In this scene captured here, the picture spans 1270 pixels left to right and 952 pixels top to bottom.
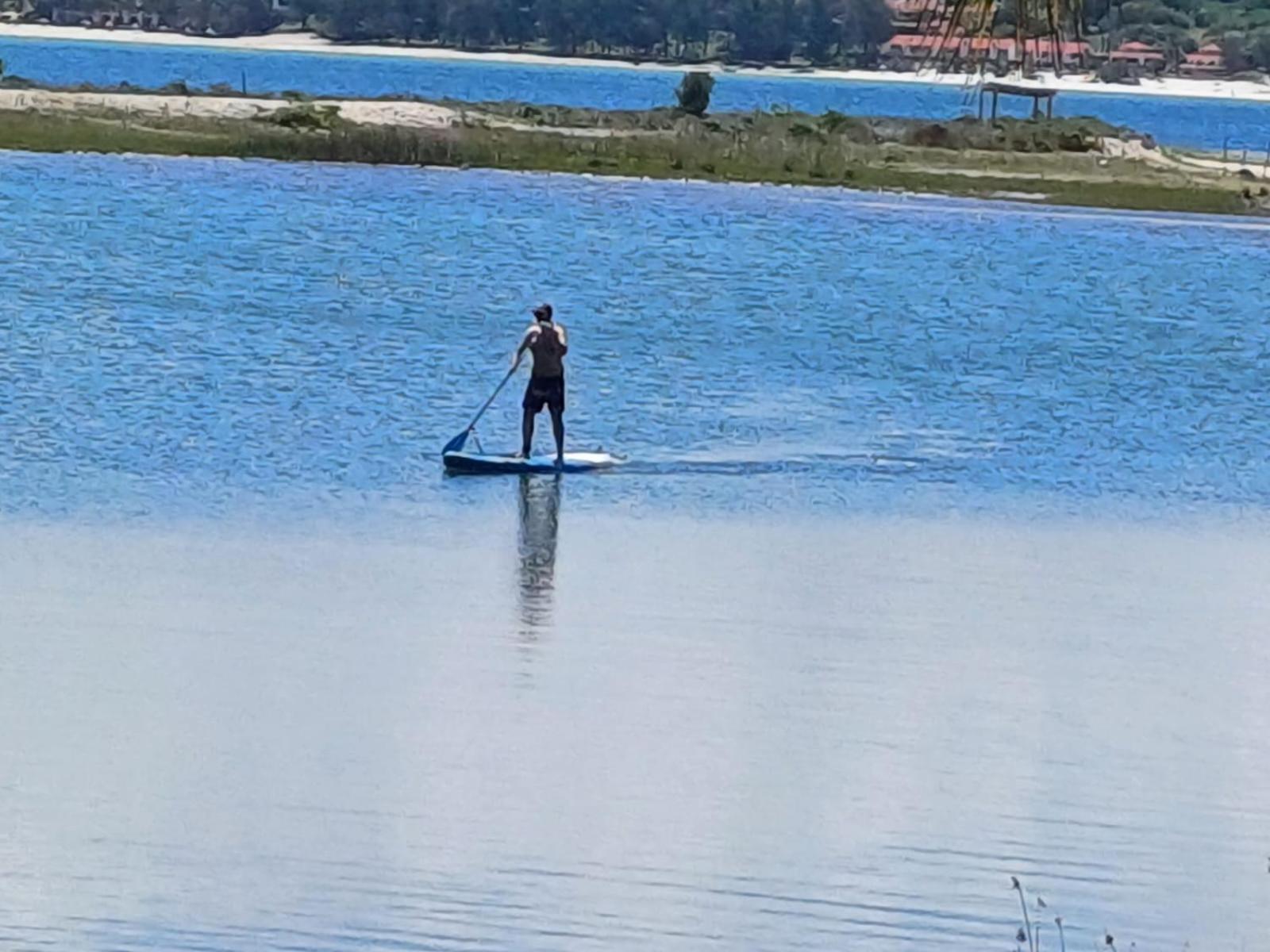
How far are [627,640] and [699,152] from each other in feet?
234

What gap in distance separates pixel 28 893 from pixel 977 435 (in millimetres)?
24060

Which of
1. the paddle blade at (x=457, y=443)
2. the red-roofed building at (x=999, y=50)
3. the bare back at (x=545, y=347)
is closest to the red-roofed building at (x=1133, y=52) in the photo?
the red-roofed building at (x=999, y=50)

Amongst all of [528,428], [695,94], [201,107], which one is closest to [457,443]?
[528,428]

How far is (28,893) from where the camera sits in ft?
44.4

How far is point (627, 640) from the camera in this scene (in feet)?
69.2

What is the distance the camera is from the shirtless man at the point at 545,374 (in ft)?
Answer: 97.0

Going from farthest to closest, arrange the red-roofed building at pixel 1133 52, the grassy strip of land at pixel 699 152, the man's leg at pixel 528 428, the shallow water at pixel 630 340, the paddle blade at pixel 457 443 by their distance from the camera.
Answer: the grassy strip of land at pixel 699 152
the shallow water at pixel 630 340
the paddle blade at pixel 457 443
the man's leg at pixel 528 428
the red-roofed building at pixel 1133 52

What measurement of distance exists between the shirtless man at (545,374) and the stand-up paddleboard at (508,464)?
190 mm

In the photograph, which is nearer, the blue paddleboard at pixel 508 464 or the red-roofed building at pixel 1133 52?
the red-roofed building at pixel 1133 52

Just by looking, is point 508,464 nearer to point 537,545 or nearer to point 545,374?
point 545,374

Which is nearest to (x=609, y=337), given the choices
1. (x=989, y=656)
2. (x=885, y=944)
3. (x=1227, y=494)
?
(x=1227, y=494)

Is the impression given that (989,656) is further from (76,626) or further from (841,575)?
(76,626)

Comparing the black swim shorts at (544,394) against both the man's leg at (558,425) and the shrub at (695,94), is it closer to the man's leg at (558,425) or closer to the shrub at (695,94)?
the man's leg at (558,425)

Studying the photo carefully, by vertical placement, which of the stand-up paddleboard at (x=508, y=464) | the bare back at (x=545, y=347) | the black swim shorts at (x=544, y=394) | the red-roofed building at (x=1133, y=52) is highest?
the red-roofed building at (x=1133, y=52)
